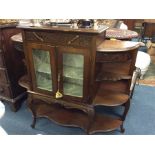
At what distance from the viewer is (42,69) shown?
1541mm

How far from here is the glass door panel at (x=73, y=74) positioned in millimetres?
1358

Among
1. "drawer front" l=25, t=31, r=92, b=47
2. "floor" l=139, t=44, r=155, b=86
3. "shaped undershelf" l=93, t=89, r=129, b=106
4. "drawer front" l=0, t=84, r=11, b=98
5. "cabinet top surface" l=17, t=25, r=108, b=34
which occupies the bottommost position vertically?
"floor" l=139, t=44, r=155, b=86

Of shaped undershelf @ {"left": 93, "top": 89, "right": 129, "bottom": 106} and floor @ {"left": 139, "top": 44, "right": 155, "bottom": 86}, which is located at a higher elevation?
shaped undershelf @ {"left": 93, "top": 89, "right": 129, "bottom": 106}

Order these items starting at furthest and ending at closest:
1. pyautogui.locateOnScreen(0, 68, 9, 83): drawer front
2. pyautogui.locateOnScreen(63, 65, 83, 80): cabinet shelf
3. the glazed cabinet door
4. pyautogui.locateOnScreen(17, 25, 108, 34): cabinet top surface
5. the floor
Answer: the floor → pyautogui.locateOnScreen(0, 68, 9, 83): drawer front → pyautogui.locateOnScreen(63, 65, 83, 80): cabinet shelf → the glazed cabinet door → pyautogui.locateOnScreen(17, 25, 108, 34): cabinet top surface

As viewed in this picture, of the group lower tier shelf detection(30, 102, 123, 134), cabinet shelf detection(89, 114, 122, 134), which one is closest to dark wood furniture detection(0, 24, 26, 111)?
lower tier shelf detection(30, 102, 123, 134)

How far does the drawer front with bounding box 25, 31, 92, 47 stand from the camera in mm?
1234

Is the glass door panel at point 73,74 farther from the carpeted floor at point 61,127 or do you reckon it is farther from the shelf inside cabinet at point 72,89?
the carpeted floor at point 61,127

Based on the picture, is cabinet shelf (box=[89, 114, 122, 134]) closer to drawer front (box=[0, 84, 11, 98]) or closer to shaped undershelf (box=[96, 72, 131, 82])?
shaped undershelf (box=[96, 72, 131, 82])

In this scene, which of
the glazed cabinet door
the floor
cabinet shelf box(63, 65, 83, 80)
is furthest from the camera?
the floor

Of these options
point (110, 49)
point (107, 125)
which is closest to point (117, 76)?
point (110, 49)

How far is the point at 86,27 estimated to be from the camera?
1303 mm

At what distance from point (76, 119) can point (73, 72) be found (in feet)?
1.86
